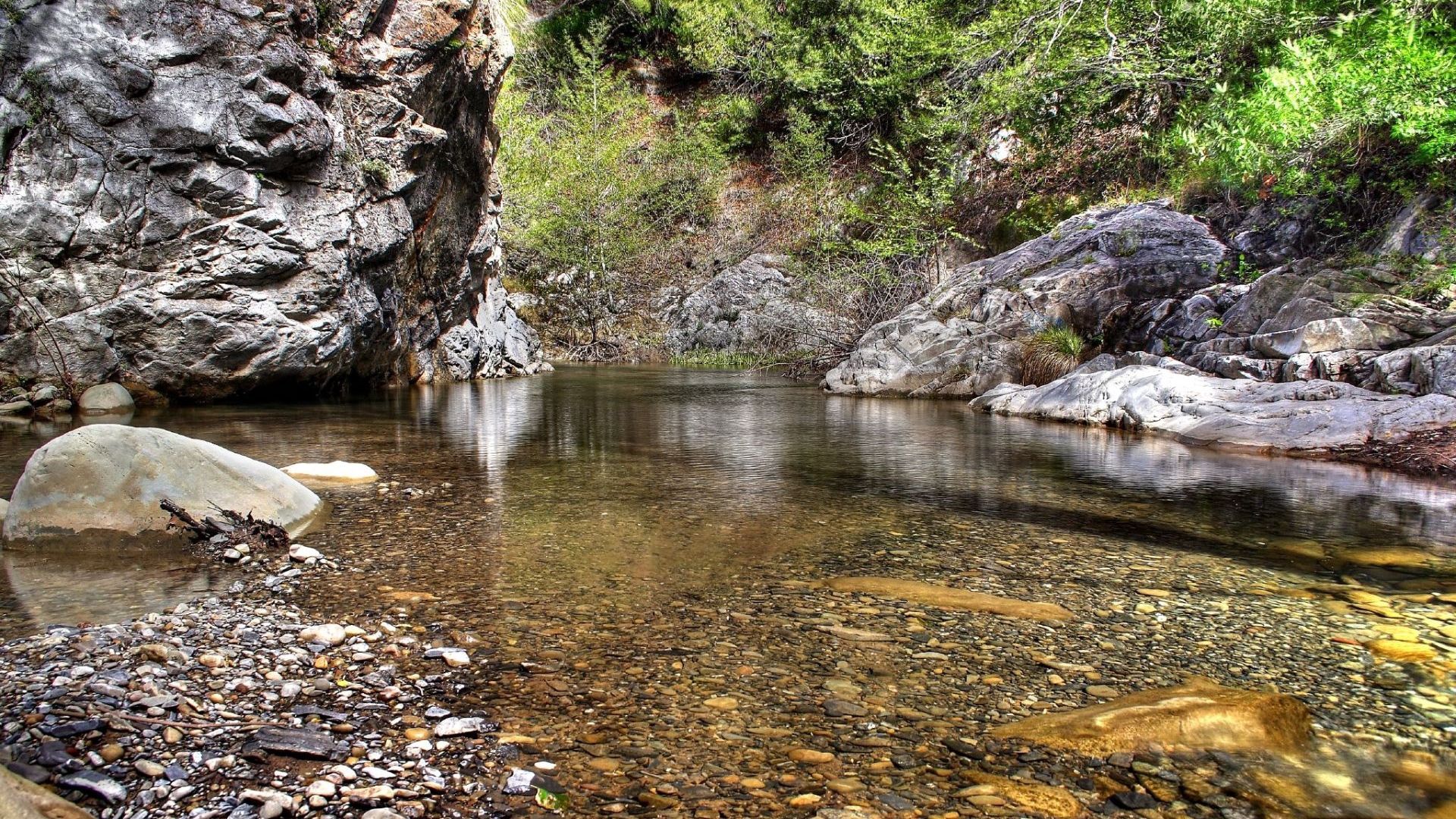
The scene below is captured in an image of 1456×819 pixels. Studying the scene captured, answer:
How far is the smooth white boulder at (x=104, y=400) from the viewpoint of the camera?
9938 mm

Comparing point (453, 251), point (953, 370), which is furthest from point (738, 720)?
point (453, 251)

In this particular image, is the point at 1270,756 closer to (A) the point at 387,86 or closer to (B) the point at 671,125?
(A) the point at 387,86

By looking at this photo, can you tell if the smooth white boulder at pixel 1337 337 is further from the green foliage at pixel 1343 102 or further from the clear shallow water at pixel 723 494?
the clear shallow water at pixel 723 494

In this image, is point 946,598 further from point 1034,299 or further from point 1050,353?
point 1034,299

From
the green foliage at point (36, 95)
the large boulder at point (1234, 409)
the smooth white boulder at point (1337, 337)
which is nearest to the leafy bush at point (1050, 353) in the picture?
the large boulder at point (1234, 409)

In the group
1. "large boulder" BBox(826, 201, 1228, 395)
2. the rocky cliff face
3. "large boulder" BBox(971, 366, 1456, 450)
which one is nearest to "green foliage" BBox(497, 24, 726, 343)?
the rocky cliff face

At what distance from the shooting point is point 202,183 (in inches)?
400

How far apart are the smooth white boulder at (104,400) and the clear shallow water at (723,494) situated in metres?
0.55

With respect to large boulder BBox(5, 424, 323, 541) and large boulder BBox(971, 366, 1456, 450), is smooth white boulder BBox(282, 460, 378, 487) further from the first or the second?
large boulder BBox(971, 366, 1456, 450)

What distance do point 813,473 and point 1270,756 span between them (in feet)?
14.7

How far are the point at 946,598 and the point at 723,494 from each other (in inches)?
95.2

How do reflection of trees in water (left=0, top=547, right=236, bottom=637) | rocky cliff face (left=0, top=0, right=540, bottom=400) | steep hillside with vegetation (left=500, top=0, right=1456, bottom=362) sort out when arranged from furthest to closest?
rocky cliff face (left=0, top=0, right=540, bottom=400)
steep hillside with vegetation (left=500, top=0, right=1456, bottom=362)
reflection of trees in water (left=0, top=547, right=236, bottom=637)

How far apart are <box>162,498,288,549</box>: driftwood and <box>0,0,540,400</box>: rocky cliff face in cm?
776

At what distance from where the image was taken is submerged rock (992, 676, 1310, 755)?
7.55 feet
